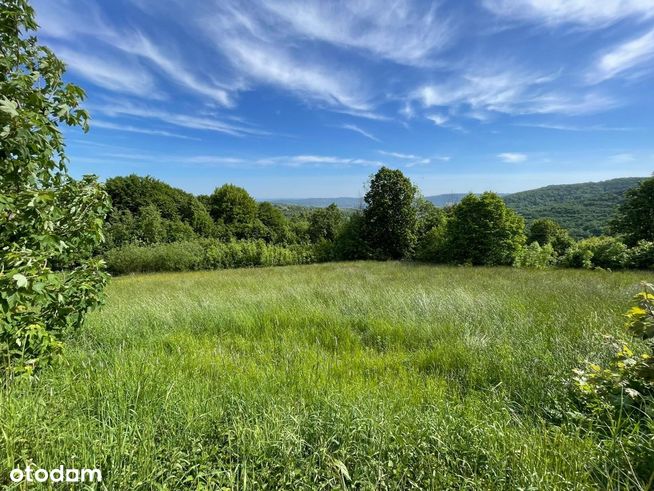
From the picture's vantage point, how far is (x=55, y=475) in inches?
64.3

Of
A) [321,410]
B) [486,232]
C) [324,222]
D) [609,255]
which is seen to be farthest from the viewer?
[324,222]

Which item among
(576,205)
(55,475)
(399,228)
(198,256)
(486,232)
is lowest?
(198,256)

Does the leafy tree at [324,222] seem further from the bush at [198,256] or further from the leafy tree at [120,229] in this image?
the leafy tree at [120,229]

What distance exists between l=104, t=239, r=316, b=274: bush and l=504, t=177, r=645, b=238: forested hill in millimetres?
37439

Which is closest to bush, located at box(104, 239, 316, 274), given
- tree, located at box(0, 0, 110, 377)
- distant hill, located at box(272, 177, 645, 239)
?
distant hill, located at box(272, 177, 645, 239)

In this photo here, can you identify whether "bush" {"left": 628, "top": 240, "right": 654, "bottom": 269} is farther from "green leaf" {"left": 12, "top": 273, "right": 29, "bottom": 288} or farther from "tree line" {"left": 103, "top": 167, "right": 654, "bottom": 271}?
"green leaf" {"left": 12, "top": 273, "right": 29, "bottom": 288}

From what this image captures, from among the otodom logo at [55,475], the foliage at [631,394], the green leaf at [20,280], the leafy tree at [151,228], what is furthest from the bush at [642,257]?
the leafy tree at [151,228]

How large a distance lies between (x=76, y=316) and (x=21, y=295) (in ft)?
3.17

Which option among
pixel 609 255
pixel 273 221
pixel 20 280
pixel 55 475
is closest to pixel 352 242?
pixel 609 255

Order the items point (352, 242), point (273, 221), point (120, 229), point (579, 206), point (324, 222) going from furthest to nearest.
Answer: point (579, 206) → point (324, 222) → point (273, 221) → point (120, 229) → point (352, 242)

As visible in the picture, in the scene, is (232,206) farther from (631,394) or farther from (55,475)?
(631,394)

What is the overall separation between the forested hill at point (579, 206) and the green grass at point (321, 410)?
43245 millimetres

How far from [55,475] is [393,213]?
92.1 ft

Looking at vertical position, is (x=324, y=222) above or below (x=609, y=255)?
above
